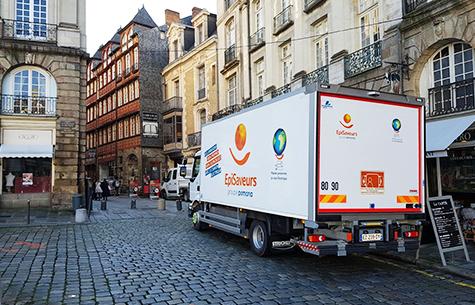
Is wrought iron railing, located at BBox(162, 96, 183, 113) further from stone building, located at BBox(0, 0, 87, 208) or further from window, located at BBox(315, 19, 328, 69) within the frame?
window, located at BBox(315, 19, 328, 69)

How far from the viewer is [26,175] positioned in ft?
63.8

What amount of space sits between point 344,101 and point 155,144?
31268mm

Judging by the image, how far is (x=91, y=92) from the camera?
174 feet

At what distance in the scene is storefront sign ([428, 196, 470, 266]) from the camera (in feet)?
25.7

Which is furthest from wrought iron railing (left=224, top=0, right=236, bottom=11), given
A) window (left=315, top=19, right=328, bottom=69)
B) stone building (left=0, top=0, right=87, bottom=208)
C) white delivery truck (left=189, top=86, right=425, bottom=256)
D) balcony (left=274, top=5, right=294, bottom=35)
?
white delivery truck (left=189, top=86, right=425, bottom=256)

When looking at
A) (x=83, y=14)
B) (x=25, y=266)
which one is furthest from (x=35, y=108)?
(x=25, y=266)

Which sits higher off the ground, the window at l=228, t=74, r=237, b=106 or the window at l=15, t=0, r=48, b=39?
the window at l=15, t=0, r=48, b=39

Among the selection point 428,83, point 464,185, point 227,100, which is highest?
point 227,100

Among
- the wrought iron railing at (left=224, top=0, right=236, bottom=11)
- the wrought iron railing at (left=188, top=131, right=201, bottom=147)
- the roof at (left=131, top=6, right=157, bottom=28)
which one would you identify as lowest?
the wrought iron railing at (left=188, top=131, right=201, bottom=147)

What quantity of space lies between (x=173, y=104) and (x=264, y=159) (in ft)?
93.2

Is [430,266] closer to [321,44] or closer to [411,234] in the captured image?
[411,234]

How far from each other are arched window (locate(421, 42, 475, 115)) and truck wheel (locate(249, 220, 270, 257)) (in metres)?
6.42

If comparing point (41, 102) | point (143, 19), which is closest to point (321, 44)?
point (41, 102)

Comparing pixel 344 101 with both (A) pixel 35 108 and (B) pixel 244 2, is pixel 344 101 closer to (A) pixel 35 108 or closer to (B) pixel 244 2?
(A) pixel 35 108
